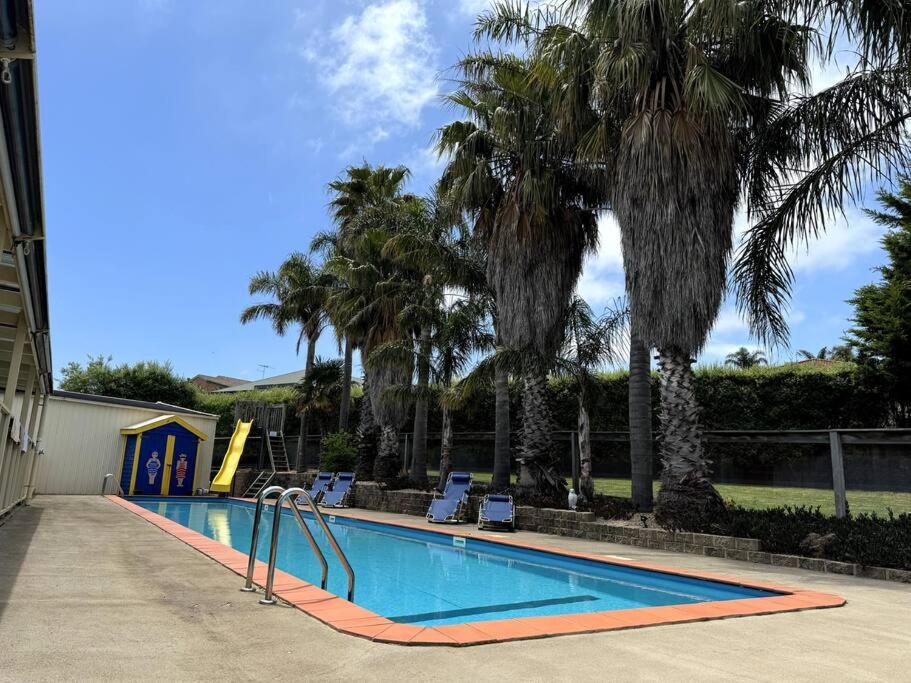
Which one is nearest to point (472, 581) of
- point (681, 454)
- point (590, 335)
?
point (681, 454)

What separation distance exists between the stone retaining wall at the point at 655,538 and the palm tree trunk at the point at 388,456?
265 centimetres

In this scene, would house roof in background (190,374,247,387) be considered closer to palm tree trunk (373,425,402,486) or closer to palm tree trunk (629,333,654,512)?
palm tree trunk (373,425,402,486)

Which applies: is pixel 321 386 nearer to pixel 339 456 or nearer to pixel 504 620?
pixel 339 456

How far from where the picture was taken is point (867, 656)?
3684 mm

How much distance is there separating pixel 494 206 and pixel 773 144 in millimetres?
5672

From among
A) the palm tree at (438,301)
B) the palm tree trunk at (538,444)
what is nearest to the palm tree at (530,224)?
the palm tree trunk at (538,444)

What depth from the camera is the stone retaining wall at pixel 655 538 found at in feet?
23.9

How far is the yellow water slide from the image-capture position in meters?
21.3

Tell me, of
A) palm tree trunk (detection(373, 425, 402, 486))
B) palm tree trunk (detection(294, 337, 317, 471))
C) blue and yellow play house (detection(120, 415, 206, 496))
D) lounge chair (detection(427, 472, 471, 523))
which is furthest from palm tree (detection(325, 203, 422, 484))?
blue and yellow play house (detection(120, 415, 206, 496))

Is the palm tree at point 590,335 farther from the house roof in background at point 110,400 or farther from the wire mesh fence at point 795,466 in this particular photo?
the house roof in background at point 110,400

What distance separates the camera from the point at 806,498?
9.59 meters

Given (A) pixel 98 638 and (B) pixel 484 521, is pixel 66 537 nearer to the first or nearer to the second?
(A) pixel 98 638

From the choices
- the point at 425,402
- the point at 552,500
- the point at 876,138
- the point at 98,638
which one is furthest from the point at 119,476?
the point at 876,138

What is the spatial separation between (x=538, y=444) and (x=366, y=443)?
8524 mm
